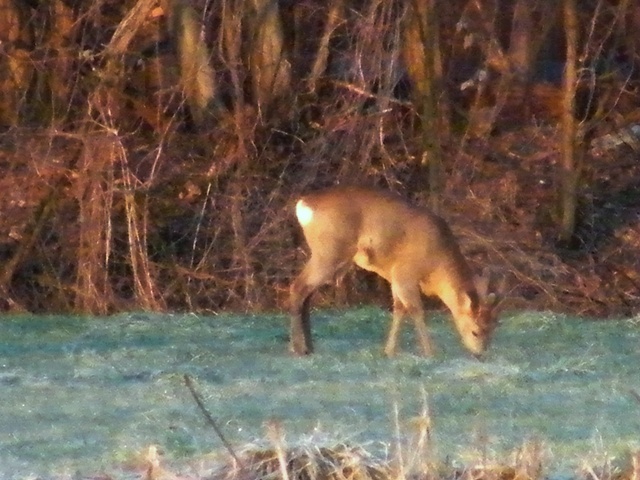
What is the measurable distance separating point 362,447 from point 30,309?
26.6 ft

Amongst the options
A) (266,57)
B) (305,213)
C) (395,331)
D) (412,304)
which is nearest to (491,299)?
(412,304)

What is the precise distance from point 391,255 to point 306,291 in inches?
25.4

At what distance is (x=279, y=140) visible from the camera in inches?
607

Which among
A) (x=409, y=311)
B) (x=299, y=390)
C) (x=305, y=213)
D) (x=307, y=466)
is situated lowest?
(x=409, y=311)

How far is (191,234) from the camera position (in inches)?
571

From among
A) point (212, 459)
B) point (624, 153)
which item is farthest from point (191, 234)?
point (212, 459)

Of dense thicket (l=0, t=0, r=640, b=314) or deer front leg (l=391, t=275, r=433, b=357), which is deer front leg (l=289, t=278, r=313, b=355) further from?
dense thicket (l=0, t=0, r=640, b=314)

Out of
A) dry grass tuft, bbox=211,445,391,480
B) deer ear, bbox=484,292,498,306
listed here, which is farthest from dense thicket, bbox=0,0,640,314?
dry grass tuft, bbox=211,445,391,480

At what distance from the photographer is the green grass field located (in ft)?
21.8

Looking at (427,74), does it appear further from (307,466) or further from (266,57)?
(307,466)

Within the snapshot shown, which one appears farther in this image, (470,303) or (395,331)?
(470,303)

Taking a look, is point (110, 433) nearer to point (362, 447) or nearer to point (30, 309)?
point (362, 447)

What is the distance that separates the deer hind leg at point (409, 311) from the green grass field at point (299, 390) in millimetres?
141

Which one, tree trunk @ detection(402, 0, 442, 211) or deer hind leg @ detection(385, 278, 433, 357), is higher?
tree trunk @ detection(402, 0, 442, 211)
